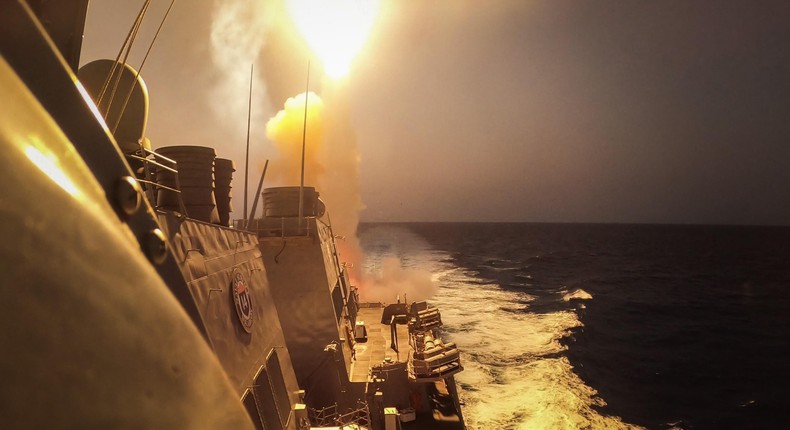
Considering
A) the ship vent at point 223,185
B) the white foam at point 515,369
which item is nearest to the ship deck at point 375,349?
the white foam at point 515,369

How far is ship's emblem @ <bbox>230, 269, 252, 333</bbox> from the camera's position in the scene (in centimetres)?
761

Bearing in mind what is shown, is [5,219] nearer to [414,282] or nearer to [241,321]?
[241,321]

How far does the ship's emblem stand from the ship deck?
7052 mm

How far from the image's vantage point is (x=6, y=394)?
0.99m

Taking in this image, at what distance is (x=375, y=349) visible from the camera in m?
17.6

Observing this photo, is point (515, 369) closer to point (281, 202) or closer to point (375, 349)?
point (375, 349)

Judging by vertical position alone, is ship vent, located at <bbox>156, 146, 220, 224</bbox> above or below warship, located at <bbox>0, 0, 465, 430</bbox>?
above

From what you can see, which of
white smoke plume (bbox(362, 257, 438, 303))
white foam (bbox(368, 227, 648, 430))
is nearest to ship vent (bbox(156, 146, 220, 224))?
white foam (bbox(368, 227, 648, 430))

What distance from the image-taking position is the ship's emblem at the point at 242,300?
7609 mm

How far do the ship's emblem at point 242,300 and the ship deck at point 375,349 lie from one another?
7052mm

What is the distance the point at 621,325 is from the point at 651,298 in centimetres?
1921

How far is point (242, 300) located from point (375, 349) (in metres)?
10.8

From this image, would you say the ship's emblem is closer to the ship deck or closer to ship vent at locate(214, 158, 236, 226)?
ship vent at locate(214, 158, 236, 226)

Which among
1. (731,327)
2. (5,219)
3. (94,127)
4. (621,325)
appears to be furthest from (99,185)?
(731,327)
